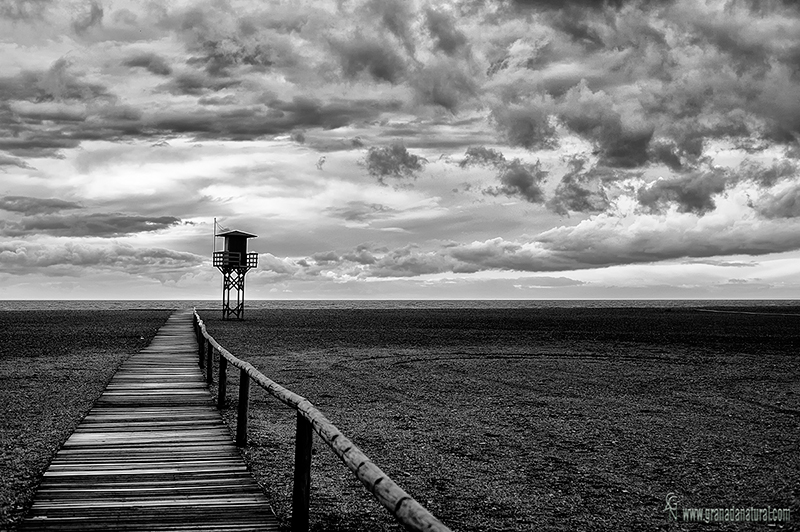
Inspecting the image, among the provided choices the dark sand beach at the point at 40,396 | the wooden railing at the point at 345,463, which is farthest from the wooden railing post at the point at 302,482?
the dark sand beach at the point at 40,396

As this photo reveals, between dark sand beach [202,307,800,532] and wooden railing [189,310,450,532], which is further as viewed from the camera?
dark sand beach [202,307,800,532]

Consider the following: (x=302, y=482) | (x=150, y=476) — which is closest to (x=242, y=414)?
(x=150, y=476)

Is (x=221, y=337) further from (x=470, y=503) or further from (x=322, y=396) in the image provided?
(x=470, y=503)

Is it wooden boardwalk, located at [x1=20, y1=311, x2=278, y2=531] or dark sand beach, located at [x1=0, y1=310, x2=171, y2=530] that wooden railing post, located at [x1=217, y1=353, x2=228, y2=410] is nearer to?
wooden boardwalk, located at [x1=20, y1=311, x2=278, y2=531]

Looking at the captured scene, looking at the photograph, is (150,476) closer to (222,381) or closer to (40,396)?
(222,381)

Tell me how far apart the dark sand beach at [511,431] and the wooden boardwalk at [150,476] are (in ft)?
1.49

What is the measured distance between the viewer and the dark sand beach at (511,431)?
7566 millimetres

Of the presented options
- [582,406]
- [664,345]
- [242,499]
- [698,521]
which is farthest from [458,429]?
[664,345]

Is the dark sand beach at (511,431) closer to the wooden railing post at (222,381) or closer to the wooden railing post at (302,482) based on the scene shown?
the wooden railing post at (222,381)

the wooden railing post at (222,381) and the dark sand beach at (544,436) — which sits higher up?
the wooden railing post at (222,381)

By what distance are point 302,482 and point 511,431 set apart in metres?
6.28

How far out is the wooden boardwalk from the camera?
587cm

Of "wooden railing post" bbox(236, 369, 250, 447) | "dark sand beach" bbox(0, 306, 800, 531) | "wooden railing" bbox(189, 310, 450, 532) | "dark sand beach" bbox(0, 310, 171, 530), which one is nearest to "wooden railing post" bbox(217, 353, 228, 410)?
"dark sand beach" bbox(0, 306, 800, 531)

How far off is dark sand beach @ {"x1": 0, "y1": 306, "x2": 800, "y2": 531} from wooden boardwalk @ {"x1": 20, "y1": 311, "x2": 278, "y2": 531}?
0.45 metres
